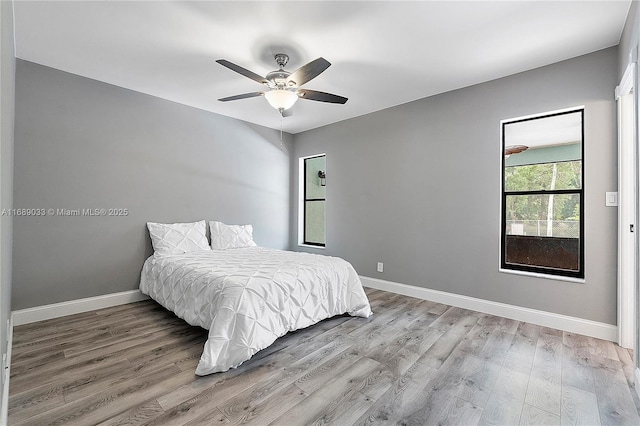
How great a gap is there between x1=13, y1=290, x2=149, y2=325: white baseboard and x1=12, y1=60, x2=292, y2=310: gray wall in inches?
2.5

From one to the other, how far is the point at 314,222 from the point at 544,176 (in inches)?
136

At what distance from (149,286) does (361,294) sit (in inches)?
97.0

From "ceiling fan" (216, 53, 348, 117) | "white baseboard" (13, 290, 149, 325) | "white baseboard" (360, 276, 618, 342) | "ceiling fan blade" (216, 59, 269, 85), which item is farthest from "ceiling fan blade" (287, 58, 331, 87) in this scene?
"white baseboard" (13, 290, 149, 325)

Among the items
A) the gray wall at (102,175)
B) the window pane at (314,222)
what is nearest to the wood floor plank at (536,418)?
the window pane at (314,222)

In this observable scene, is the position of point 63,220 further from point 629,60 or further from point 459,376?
point 629,60

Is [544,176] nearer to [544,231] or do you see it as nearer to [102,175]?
[544,231]

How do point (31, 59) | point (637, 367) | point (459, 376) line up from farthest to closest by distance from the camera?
point (31, 59)
point (459, 376)
point (637, 367)

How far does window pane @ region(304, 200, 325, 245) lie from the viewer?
5.21 m

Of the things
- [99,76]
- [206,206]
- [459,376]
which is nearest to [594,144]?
[459,376]

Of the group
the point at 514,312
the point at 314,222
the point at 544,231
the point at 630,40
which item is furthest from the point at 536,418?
the point at 314,222

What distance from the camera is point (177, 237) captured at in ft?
11.9

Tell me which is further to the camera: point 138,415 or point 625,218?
point 625,218

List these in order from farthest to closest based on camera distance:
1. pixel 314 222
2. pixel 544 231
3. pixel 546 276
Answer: pixel 314 222
pixel 544 231
pixel 546 276

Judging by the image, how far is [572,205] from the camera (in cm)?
285
